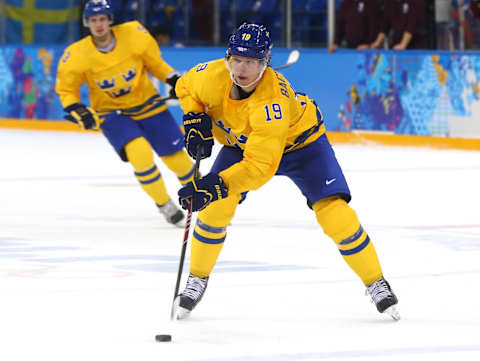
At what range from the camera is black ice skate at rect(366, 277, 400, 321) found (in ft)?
13.5

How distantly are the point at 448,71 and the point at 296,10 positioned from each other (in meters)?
3.26

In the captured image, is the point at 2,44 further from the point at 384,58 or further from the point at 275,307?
the point at 275,307

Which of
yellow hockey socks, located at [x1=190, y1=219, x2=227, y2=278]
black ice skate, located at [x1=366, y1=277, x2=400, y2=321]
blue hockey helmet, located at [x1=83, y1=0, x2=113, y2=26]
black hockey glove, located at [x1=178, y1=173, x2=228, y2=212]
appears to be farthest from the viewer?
blue hockey helmet, located at [x1=83, y1=0, x2=113, y2=26]

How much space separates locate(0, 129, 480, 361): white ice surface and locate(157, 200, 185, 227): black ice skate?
0.24ft

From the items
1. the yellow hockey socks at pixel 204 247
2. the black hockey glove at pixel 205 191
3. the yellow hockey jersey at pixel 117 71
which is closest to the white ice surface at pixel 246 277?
the yellow hockey socks at pixel 204 247

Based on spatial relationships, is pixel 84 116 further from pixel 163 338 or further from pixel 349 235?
pixel 163 338

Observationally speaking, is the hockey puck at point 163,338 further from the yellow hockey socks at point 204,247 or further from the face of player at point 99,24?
the face of player at point 99,24

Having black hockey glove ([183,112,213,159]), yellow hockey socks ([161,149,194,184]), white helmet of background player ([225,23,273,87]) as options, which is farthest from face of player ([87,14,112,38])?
white helmet of background player ([225,23,273,87])

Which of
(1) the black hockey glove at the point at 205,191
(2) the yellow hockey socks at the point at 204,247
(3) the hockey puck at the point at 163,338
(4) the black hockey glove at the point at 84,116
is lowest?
(4) the black hockey glove at the point at 84,116

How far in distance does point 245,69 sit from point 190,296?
0.82 metres

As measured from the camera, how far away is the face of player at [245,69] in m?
3.94

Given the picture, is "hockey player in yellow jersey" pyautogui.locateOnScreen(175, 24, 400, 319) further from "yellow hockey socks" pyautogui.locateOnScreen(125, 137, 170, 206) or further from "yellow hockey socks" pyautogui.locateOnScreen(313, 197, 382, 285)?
"yellow hockey socks" pyautogui.locateOnScreen(125, 137, 170, 206)

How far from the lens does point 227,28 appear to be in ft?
46.1

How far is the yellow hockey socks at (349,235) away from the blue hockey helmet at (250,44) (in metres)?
0.58
